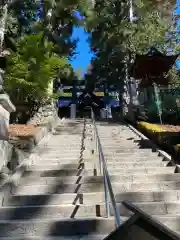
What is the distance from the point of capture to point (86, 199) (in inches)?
179

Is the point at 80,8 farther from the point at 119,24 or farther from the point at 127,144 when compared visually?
the point at 127,144

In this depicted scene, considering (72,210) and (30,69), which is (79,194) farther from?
(30,69)

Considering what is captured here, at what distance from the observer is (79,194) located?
4.62 m

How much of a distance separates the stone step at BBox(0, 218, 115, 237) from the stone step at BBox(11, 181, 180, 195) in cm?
124

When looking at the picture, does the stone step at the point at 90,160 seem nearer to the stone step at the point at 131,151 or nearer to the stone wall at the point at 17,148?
the stone wall at the point at 17,148

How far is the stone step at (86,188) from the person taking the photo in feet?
16.3

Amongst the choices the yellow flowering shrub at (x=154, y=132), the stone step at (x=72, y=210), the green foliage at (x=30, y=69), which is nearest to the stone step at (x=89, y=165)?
the stone step at (x=72, y=210)

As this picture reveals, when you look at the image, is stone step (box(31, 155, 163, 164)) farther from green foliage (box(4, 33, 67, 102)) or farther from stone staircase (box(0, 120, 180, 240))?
green foliage (box(4, 33, 67, 102))

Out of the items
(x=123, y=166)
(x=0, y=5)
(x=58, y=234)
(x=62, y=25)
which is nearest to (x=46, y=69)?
(x=0, y=5)

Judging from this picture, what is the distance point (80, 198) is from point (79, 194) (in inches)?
3.0

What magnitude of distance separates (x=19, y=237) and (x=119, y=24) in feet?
59.5

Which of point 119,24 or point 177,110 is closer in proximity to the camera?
point 177,110

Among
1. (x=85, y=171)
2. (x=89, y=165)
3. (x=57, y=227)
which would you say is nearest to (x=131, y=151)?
(x=89, y=165)

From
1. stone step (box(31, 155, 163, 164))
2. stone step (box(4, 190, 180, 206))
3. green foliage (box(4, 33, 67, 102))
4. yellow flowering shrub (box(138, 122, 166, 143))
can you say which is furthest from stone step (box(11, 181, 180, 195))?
green foliage (box(4, 33, 67, 102))
